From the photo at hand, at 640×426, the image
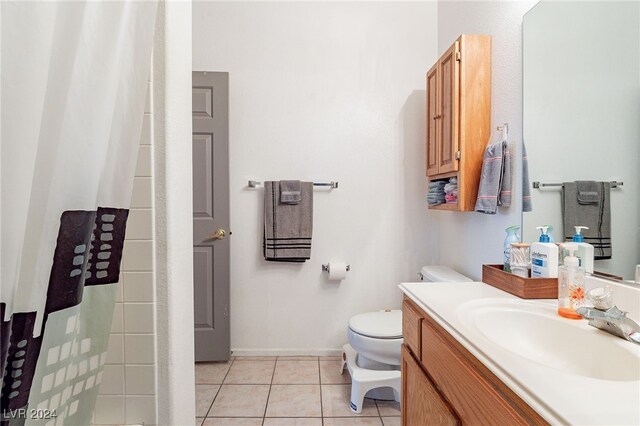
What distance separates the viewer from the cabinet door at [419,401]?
0.81 m

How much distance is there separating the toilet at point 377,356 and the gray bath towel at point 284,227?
61 centimetres

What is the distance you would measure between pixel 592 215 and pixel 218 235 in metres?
1.89

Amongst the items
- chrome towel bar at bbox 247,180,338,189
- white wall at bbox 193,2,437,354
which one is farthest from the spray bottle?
chrome towel bar at bbox 247,180,338,189

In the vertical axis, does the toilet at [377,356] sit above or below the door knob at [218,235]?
below

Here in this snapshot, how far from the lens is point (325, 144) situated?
7.11 ft

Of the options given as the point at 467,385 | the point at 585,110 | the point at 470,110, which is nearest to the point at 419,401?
the point at 467,385

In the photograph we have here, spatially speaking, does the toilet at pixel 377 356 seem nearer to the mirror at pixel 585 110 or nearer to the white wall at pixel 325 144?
the white wall at pixel 325 144

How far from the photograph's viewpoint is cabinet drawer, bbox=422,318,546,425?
1.79ft

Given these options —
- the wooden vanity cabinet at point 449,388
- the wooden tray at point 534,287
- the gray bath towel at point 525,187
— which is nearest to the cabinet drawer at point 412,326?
the wooden vanity cabinet at point 449,388

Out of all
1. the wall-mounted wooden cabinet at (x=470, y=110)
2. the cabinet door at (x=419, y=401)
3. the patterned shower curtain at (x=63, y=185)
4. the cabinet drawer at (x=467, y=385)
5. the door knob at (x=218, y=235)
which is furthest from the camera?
the door knob at (x=218, y=235)

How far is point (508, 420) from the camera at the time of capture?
55cm

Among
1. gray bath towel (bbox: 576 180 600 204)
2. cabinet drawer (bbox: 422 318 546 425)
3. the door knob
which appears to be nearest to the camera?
cabinet drawer (bbox: 422 318 546 425)

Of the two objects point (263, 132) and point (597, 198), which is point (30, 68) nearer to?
point (597, 198)

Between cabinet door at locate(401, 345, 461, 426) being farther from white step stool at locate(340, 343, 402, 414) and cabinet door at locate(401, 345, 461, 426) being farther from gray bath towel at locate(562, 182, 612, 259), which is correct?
gray bath towel at locate(562, 182, 612, 259)
